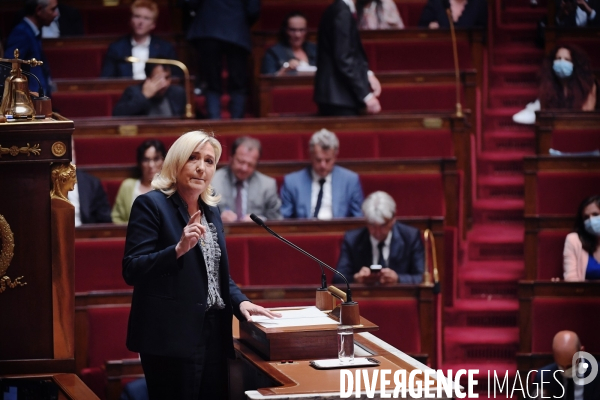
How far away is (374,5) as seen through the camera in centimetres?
341

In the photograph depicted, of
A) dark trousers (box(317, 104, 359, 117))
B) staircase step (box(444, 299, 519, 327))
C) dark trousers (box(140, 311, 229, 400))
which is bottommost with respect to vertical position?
staircase step (box(444, 299, 519, 327))

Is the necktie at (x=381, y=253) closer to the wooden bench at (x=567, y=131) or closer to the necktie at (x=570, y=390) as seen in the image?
the necktie at (x=570, y=390)

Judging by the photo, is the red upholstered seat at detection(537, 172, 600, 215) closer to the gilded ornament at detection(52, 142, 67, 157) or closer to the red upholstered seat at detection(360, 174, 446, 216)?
the red upholstered seat at detection(360, 174, 446, 216)

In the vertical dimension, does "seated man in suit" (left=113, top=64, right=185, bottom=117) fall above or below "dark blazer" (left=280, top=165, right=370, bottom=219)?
above

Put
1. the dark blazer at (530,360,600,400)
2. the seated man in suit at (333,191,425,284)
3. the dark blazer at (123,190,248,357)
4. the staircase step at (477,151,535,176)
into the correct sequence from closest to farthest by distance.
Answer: the dark blazer at (123,190,248,357) → the dark blazer at (530,360,600,400) → the seated man in suit at (333,191,425,284) → the staircase step at (477,151,535,176)

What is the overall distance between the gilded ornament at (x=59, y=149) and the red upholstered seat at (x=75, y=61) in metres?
2.04

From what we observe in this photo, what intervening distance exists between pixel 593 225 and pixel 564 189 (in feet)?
0.78

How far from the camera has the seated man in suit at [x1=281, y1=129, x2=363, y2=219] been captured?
252 centimetres

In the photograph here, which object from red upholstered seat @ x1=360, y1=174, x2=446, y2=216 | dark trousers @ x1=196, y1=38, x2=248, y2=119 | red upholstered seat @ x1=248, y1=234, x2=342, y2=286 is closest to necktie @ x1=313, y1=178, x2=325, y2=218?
red upholstered seat @ x1=360, y1=174, x2=446, y2=216

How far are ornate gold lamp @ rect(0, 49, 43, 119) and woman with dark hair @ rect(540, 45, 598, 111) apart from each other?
1.86 meters

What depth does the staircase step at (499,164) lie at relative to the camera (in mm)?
3057

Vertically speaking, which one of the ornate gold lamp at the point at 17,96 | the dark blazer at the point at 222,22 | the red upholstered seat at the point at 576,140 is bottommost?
the red upholstered seat at the point at 576,140

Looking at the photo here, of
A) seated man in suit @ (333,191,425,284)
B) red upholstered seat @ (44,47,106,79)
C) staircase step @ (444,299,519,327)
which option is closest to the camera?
seated man in suit @ (333,191,425,284)

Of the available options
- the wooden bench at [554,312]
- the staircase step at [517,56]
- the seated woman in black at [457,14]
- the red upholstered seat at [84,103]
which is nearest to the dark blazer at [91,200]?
the red upholstered seat at [84,103]
